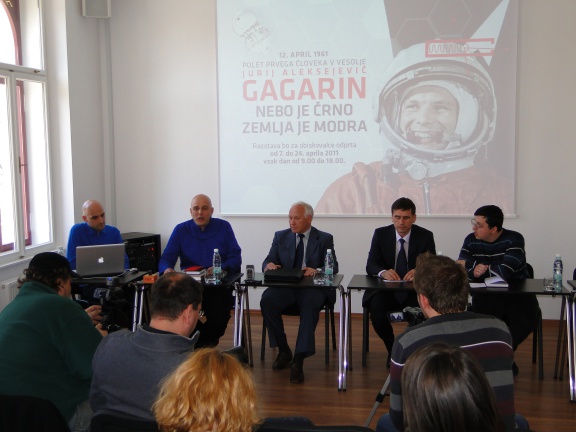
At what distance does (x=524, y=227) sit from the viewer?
20.6 ft

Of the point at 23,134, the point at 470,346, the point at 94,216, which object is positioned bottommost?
the point at 470,346

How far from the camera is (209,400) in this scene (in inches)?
61.6

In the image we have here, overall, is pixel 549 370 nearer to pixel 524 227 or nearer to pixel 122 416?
pixel 524 227

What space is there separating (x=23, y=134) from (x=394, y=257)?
3.77 meters

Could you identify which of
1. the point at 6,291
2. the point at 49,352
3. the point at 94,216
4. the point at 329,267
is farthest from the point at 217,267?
the point at 49,352

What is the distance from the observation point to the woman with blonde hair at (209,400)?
5.11 ft

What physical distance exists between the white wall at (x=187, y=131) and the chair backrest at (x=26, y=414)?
4.75 metres

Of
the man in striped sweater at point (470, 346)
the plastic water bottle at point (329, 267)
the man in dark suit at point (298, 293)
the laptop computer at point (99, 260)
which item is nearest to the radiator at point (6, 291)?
the laptop computer at point (99, 260)

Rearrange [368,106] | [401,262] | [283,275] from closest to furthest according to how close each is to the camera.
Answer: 1. [283,275]
2. [401,262]
3. [368,106]

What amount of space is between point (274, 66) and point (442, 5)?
178 cm

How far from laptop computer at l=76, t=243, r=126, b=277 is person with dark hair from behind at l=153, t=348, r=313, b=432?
11.6ft

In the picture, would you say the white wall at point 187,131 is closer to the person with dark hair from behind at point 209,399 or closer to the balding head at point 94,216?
the balding head at point 94,216

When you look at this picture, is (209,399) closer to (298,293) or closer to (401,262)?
(298,293)

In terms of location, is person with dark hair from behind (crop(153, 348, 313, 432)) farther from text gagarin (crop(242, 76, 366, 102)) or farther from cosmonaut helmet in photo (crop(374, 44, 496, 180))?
text gagarin (crop(242, 76, 366, 102))
